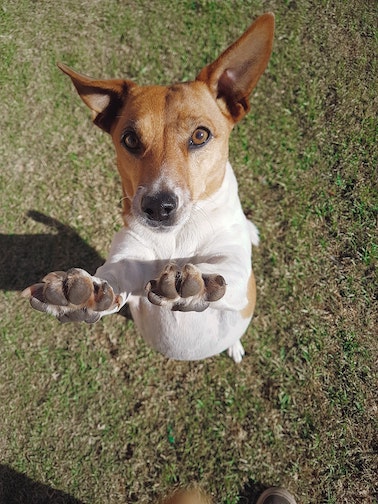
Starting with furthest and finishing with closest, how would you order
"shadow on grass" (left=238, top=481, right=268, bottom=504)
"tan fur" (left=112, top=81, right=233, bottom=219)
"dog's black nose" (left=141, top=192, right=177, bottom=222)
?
1. "shadow on grass" (left=238, top=481, right=268, bottom=504)
2. "tan fur" (left=112, top=81, right=233, bottom=219)
3. "dog's black nose" (left=141, top=192, right=177, bottom=222)

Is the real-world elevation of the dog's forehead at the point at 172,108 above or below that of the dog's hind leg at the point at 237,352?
above

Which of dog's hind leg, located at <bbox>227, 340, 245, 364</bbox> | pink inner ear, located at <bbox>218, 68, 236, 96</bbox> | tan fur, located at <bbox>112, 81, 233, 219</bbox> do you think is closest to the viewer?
tan fur, located at <bbox>112, 81, 233, 219</bbox>

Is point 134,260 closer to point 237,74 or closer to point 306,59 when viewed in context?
point 237,74

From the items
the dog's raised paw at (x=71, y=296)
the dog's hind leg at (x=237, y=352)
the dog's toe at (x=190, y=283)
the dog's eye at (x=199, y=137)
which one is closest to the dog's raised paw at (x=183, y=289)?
the dog's toe at (x=190, y=283)

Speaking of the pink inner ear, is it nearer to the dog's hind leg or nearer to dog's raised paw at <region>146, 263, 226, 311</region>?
dog's raised paw at <region>146, 263, 226, 311</region>

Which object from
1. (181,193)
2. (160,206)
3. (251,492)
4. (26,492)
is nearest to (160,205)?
(160,206)

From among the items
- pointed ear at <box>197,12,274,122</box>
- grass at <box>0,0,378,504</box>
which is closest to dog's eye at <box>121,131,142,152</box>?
pointed ear at <box>197,12,274,122</box>

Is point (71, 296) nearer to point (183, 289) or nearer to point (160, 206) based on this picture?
point (183, 289)

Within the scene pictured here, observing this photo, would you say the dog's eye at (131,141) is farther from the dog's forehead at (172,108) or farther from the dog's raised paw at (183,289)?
the dog's raised paw at (183,289)
